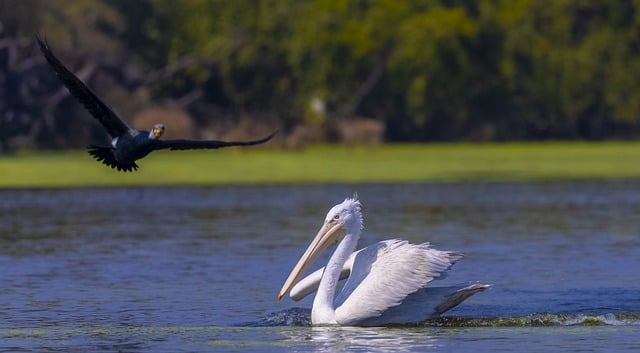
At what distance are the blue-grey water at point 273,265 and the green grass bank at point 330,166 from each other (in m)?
1.85

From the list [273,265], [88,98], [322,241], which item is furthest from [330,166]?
[322,241]

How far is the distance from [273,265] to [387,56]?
3069 centimetres

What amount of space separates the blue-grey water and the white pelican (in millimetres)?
136

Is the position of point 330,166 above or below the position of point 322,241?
above

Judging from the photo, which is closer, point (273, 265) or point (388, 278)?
point (388, 278)

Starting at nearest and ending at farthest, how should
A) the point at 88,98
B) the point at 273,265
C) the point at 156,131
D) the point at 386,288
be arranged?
the point at 386,288, the point at 156,131, the point at 88,98, the point at 273,265

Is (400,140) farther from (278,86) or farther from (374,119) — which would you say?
(278,86)

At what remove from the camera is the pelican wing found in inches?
426

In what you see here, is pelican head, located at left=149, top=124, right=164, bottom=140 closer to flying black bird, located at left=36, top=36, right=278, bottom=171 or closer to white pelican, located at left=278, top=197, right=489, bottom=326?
flying black bird, located at left=36, top=36, right=278, bottom=171

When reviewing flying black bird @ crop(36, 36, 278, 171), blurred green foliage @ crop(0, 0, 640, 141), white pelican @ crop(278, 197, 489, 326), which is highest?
blurred green foliage @ crop(0, 0, 640, 141)

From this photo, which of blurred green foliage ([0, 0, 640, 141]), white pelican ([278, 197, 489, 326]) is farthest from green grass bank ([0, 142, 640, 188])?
white pelican ([278, 197, 489, 326])

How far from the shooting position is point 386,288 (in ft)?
35.6

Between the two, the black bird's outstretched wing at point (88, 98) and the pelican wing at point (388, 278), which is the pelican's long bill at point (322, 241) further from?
the black bird's outstretched wing at point (88, 98)

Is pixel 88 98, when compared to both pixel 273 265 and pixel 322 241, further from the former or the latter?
pixel 273 265
